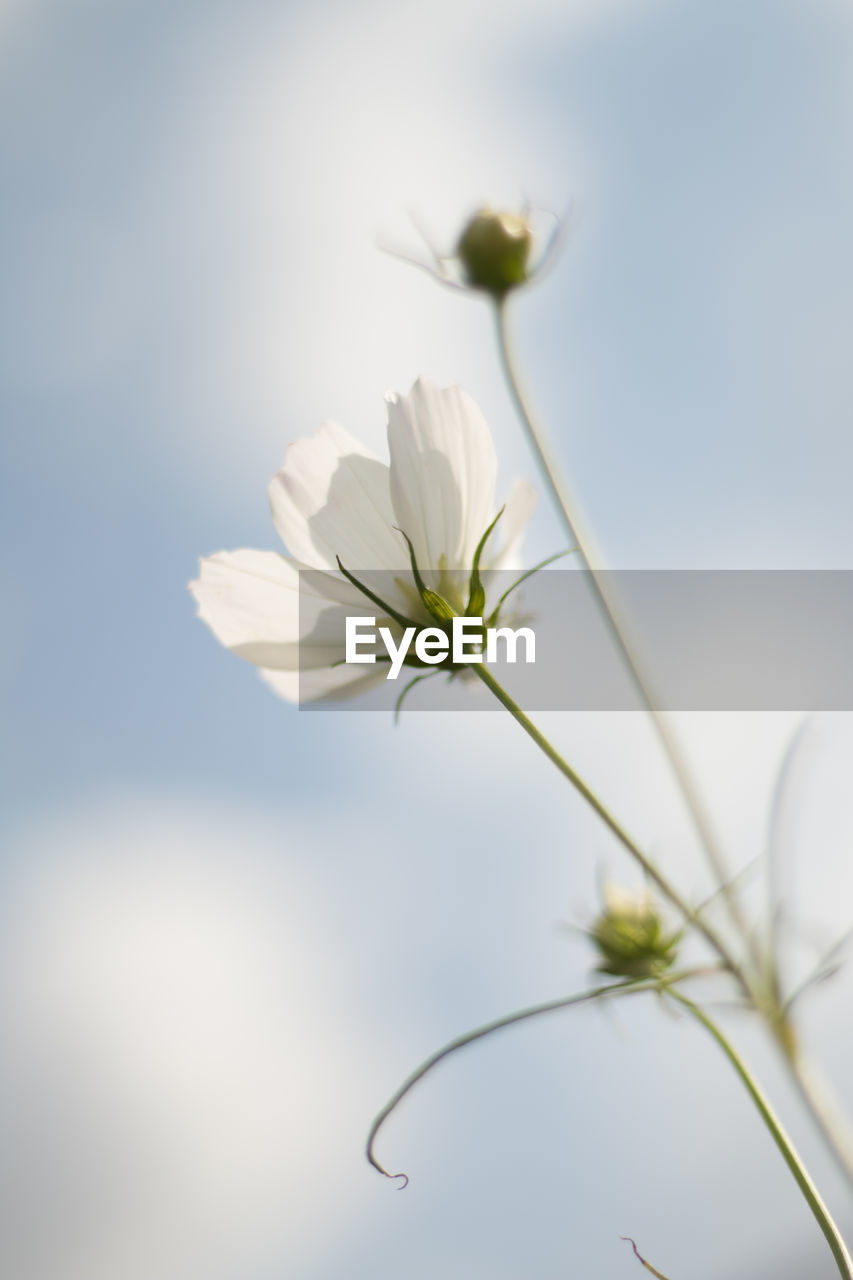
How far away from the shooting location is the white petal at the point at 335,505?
1.60 ft

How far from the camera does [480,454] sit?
464mm

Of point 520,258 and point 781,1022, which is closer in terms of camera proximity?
point 781,1022

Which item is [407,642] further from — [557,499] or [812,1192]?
[812,1192]

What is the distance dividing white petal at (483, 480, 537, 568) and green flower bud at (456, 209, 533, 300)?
0.10 meters

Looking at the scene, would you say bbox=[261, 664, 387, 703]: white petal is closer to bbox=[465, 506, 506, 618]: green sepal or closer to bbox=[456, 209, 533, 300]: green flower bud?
bbox=[465, 506, 506, 618]: green sepal

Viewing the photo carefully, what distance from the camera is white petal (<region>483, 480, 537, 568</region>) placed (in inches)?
20.2

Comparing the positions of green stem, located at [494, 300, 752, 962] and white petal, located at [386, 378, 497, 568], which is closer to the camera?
green stem, located at [494, 300, 752, 962]

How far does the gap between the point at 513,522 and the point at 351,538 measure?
0.08m

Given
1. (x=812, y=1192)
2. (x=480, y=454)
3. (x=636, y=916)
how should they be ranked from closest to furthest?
1. (x=812, y=1192)
2. (x=480, y=454)
3. (x=636, y=916)

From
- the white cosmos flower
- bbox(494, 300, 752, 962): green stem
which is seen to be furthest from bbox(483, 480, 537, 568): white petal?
bbox(494, 300, 752, 962): green stem

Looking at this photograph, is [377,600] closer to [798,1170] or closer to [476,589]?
[476,589]

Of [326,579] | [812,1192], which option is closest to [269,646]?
[326,579]

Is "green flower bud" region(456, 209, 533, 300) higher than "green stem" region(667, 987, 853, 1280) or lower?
higher

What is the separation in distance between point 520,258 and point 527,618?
0.17 metres
